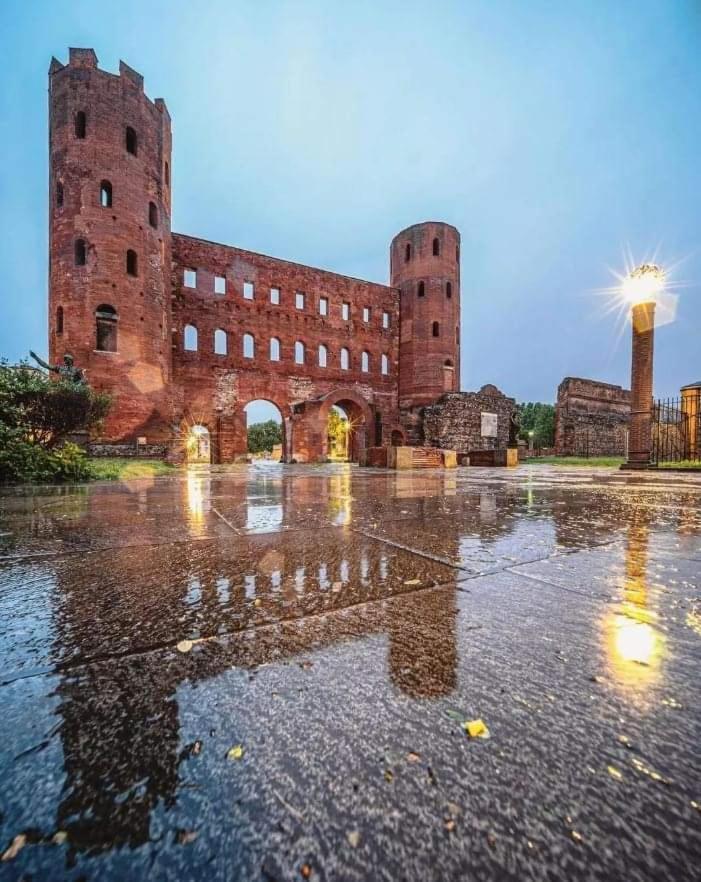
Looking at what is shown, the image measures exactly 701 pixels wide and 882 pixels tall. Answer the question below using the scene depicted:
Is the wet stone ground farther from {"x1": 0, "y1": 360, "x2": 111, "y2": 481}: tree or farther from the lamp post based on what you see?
the lamp post

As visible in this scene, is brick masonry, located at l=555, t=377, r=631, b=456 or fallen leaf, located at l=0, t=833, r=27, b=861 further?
brick masonry, located at l=555, t=377, r=631, b=456

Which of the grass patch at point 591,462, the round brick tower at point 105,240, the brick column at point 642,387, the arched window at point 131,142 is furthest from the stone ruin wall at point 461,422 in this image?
the arched window at point 131,142

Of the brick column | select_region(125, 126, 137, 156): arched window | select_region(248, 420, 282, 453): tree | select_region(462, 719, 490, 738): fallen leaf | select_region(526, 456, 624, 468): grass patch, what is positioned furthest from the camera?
select_region(248, 420, 282, 453): tree

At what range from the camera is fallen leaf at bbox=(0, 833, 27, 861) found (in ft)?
1.64

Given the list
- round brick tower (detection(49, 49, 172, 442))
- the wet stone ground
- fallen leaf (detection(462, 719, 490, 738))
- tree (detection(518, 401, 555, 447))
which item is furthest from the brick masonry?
fallen leaf (detection(462, 719, 490, 738))

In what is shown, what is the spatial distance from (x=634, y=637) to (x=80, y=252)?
20.9 metres

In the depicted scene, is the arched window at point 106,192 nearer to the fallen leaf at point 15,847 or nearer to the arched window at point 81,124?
the arched window at point 81,124

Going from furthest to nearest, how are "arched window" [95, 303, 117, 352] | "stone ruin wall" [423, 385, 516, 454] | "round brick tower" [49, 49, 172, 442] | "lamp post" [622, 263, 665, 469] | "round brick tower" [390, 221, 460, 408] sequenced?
1. "round brick tower" [390, 221, 460, 408]
2. "stone ruin wall" [423, 385, 516, 454]
3. "arched window" [95, 303, 117, 352]
4. "round brick tower" [49, 49, 172, 442]
5. "lamp post" [622, 263, 665, 469]

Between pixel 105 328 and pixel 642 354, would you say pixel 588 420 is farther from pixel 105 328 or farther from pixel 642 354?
pixel 105 328

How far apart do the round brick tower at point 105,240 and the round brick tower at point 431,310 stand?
16803 mm

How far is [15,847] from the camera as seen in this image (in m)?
0.51

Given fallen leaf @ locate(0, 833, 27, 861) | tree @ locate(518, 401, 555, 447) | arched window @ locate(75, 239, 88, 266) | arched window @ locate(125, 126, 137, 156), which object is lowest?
fallen leaf @ locate(0, 833, 27, 861)

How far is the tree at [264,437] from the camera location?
5325 cm

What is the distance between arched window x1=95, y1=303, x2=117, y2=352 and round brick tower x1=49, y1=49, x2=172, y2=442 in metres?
0.04
